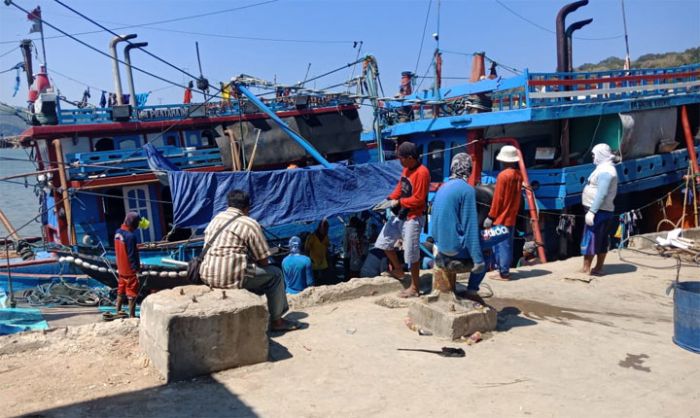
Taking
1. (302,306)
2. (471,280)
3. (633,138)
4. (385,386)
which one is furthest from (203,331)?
(633,138)

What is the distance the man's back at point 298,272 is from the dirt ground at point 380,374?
8.13 feet

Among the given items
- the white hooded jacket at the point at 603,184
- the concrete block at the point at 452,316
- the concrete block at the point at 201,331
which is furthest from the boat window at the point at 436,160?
the concrete block at the point at 201,331

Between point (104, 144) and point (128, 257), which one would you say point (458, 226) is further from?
point (104, 144)

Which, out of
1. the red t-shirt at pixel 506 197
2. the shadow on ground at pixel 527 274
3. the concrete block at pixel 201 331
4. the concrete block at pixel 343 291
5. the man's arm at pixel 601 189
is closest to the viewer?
the concrete block at pixel 201 331

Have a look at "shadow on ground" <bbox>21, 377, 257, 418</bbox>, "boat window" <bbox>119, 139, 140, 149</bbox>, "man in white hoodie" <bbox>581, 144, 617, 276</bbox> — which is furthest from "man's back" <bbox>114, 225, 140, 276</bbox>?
"boat window" <bbox>119, 139, 140, 149</bbox>

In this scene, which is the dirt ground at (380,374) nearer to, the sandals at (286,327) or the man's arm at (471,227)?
the sandals at (286,327)

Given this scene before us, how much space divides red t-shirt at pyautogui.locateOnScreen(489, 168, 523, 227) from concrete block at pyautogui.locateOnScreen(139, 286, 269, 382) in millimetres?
3481

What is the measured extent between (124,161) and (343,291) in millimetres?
9536

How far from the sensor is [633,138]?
476 inches

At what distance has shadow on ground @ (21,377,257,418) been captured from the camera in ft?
10.8

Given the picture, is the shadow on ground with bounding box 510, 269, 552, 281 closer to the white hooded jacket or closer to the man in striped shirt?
the white hooded jacket

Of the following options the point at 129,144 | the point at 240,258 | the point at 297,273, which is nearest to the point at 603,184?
the point at 297,273

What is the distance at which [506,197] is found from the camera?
20.7ft

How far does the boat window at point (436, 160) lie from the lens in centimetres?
1321
